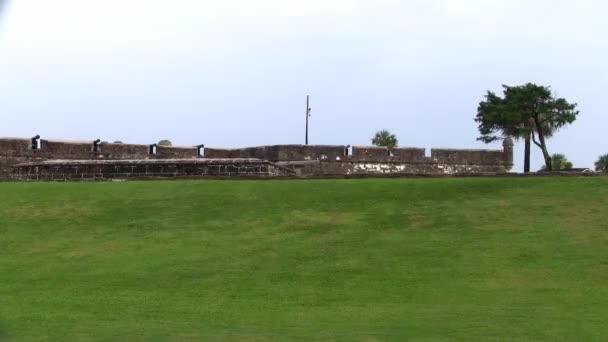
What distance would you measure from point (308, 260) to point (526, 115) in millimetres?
37597

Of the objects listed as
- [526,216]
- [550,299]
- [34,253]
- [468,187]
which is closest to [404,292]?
[550,299]

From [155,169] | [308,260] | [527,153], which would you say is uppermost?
[527,153]

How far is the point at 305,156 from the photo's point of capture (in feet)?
93.3

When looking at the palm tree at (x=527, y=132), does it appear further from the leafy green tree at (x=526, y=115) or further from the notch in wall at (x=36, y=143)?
the notch in wall at (x=36, y=143)

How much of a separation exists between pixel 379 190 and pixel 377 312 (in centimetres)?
679

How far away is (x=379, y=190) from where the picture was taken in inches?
586

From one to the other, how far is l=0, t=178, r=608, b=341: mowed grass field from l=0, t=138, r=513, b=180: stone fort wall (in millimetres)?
10050

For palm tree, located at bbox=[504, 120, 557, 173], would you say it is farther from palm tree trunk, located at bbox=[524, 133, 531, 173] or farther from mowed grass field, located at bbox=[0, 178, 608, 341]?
mowed grass field, located at bbox=[0, 178, 608, 341]

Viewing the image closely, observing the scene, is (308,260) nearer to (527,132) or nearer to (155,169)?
(155,169)

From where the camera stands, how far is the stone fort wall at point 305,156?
26.5 metres


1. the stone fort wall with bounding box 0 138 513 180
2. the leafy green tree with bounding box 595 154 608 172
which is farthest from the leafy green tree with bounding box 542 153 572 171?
the stone fort wall with bounding box 0 138 513 180

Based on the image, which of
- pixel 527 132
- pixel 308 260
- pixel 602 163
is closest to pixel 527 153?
pixel 527 132

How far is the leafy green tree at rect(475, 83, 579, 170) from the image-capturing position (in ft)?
151

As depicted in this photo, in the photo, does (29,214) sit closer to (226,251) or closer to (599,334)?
(226,251)
